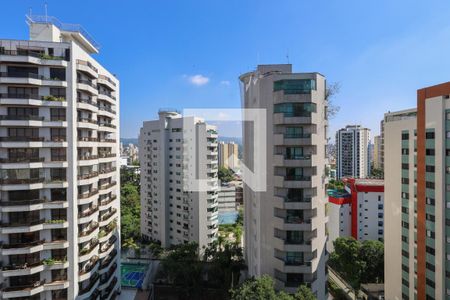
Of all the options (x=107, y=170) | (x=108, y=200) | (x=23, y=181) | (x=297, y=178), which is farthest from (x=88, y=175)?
(x=297, y=178)

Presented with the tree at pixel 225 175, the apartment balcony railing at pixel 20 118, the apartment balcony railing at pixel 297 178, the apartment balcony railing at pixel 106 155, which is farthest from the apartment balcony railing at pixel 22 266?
the tree at pixel 225 175

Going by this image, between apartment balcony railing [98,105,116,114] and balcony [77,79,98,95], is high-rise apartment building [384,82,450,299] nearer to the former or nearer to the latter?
balcony [77,79,98,95]

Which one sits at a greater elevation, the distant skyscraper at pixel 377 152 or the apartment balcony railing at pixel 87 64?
the apartment balcony railing at pixel 87 64

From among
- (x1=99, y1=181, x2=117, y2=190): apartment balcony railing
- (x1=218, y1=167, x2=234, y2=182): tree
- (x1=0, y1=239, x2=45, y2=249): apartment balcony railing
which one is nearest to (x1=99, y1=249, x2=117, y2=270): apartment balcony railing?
(x1=0, y1=239, x2=45, y2=249): apartment balcony railing

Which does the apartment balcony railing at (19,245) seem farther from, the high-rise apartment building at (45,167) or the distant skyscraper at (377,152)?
the distant skyscraper at (377,152)

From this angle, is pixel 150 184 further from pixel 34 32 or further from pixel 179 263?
pixel 34 32

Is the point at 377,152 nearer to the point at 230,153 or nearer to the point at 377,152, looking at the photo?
the point at 377,152

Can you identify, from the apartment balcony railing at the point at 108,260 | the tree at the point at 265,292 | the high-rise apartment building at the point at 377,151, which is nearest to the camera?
the tree at the point at 265,292
